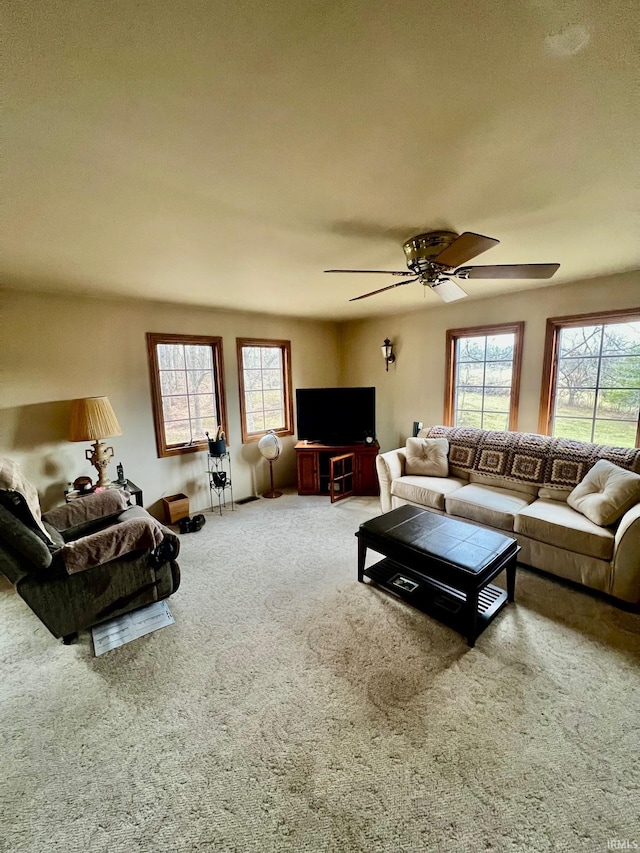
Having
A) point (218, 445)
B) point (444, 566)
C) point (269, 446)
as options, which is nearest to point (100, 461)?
point (218, 445)

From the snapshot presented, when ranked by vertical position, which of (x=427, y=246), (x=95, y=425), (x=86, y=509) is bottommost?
(x=86, y=509)

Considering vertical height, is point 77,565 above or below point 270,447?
below

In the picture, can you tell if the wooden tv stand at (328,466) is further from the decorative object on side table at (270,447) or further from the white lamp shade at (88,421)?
the white lamp shade at (88,421)

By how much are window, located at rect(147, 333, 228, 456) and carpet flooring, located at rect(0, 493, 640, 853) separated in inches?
78.5

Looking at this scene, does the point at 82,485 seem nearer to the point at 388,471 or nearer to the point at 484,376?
the point at 388,471

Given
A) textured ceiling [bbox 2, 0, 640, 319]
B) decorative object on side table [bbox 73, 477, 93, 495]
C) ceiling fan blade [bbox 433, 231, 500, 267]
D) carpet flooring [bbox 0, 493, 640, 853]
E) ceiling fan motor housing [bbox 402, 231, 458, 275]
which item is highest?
textured ceiling [bbox 2, 0, 640, 319]

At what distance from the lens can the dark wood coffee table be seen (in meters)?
2.04

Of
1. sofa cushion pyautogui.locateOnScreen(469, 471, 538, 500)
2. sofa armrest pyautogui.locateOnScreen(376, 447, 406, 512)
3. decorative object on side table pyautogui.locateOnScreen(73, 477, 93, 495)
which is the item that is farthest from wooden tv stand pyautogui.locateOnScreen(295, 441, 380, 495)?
decorative object on side table pyautogui.locateOnScreen(73, 477, 93, 495)

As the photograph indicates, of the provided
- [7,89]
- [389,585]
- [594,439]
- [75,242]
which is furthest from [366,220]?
[594,439]

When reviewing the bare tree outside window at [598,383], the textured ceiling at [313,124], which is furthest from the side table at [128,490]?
the bare tree outside window at [598,383]

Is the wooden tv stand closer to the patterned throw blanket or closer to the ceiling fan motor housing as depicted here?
the patterned throw blanket

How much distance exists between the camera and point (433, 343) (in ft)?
14.5

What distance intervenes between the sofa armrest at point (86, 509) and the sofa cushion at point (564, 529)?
10.7ft

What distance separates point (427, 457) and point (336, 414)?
1390 mm
